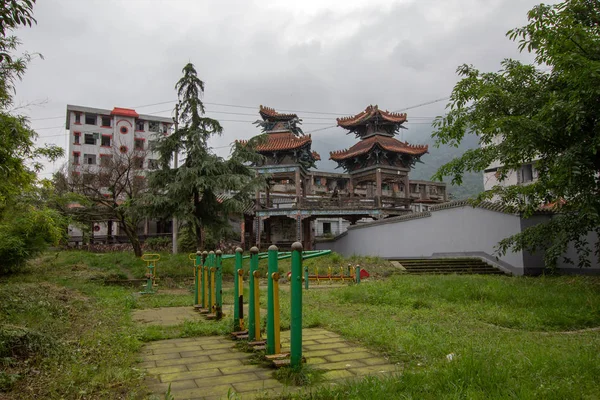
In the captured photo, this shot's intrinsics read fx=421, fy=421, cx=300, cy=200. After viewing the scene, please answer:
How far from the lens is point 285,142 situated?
90.7 feet

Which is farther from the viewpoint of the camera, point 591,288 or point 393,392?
point 591,288

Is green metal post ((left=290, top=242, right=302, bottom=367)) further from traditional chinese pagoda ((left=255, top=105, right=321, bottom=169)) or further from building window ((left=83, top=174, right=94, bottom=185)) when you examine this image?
traditional chinese pagoda ((left=255, top=105, right=321, bottom=169))

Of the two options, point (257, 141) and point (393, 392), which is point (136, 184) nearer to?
point (257, 141)

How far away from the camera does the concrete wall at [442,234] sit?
17802 millimetres

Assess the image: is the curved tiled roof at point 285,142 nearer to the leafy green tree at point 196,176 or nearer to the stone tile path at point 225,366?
the leafy green tree at point 196,176

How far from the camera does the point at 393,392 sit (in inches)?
119

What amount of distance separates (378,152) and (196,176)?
16295 millimetres

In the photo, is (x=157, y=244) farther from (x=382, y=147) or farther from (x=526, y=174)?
(x=526, y=174)

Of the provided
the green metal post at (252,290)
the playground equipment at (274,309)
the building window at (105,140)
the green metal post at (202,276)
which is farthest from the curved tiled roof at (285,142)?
the building window at (105,140)

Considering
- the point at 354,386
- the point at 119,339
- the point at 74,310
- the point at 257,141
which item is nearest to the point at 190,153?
the point at 257,141

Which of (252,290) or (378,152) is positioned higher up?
(378,152)

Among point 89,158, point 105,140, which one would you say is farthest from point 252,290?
point 105,140

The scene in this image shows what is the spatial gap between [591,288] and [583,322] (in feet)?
13.4

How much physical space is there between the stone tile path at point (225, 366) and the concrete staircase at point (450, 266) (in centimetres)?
1390
